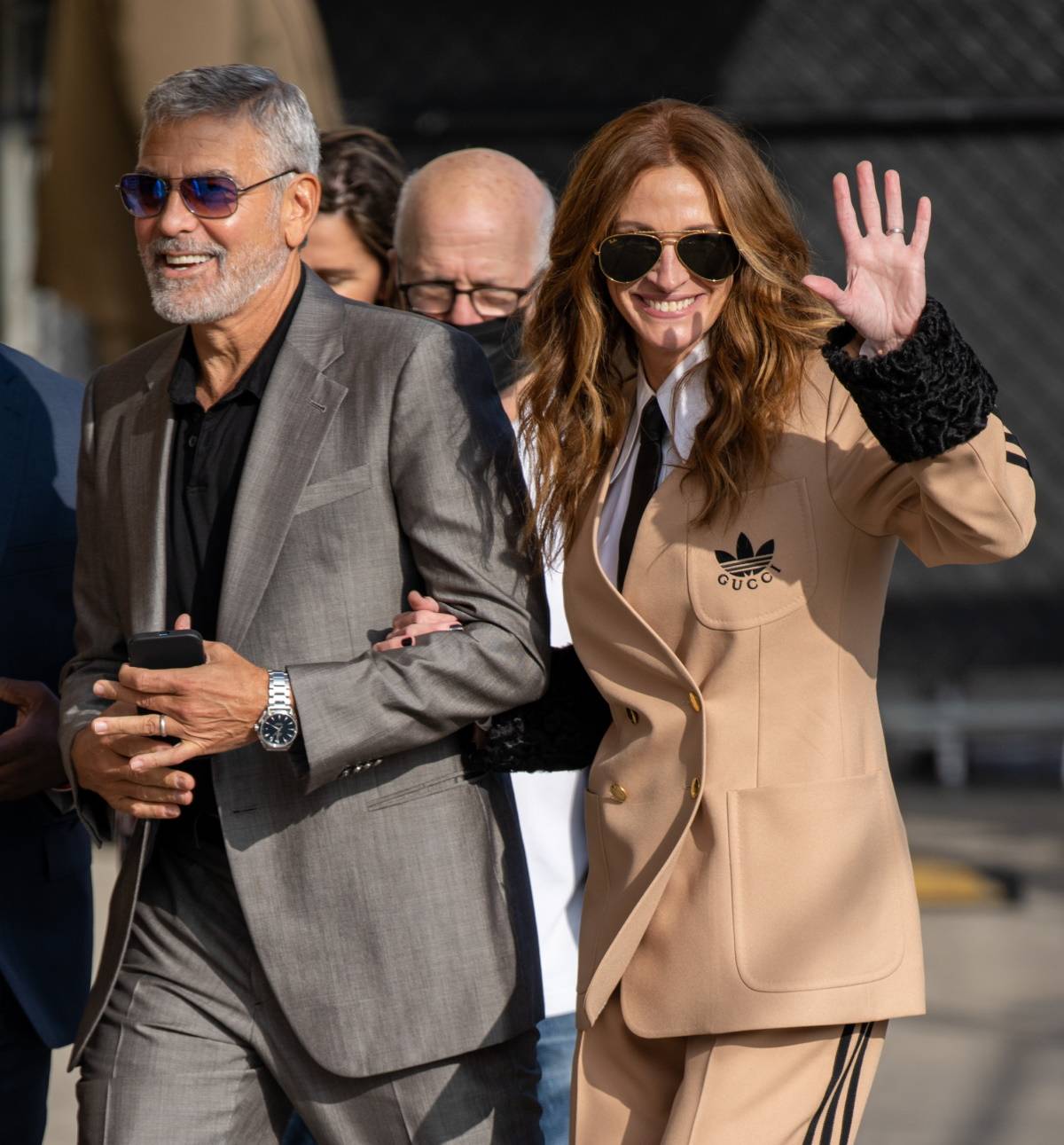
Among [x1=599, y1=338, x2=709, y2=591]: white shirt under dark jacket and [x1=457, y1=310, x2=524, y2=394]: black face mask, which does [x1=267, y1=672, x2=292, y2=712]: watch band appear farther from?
[x1=457, y1=310, x2=524, y2=394]: black face mask

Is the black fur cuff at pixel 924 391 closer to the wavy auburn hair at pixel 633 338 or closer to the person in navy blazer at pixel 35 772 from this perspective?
the wavy auburn hair at pixel 633 338

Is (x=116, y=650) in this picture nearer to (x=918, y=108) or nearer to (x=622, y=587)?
(x=622, y=587)

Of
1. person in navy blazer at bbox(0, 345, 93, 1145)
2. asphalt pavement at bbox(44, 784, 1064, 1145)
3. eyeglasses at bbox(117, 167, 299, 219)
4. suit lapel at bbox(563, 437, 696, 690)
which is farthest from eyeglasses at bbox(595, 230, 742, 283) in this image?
asphalt pavement at bbox(44, 784, 1064, 1145)

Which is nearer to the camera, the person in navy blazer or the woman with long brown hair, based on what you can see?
the person in navy blazer

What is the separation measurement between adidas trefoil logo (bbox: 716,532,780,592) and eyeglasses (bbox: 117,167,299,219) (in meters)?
0.85

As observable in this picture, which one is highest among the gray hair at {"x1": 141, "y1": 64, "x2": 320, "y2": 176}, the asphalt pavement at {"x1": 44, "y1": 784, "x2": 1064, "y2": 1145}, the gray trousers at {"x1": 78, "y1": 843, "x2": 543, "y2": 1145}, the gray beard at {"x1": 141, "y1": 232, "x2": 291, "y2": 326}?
the gray hair at {"x1": 141, "y1": 64, "x2": 320, "y2": 176}

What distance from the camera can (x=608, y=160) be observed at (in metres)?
2.60

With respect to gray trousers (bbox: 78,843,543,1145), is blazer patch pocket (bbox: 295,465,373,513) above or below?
above

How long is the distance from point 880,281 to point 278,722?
0.94 metres

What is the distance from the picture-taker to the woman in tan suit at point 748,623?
2.33 metres

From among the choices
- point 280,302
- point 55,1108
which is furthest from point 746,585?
point 55,1108

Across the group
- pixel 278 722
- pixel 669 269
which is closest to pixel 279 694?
pixel 278 722

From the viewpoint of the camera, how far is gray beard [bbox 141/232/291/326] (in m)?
2.73

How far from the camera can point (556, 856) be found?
3.19 meters
